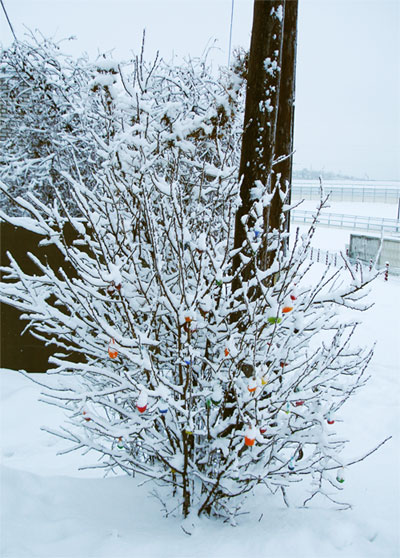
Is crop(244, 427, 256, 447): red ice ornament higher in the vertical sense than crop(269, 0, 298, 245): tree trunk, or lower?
lower

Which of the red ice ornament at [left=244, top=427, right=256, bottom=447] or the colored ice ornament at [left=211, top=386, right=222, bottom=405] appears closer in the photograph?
the red ice ornament at [left=244, top=427, right=256, bottom=447]

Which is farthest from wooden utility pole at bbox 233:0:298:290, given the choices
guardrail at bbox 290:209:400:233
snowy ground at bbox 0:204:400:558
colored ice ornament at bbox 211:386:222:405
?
guardrail at bbox 290:209:400:233

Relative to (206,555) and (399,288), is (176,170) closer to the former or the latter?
(206,555)

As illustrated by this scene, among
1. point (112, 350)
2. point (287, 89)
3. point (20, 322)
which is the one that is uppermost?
point (287, 89)

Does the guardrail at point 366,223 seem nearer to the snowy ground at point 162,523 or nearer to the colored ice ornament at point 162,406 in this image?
the snowy ground at point 162,523

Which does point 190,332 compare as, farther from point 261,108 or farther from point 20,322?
point 20,322

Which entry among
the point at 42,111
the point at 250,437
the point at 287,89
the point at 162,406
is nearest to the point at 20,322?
the point at 42,111

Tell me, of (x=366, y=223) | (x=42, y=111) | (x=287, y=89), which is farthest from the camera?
(x=366, y=223)

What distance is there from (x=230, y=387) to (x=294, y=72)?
7.99 ft

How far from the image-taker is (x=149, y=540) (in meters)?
2.46

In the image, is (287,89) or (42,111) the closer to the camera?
(287,89)

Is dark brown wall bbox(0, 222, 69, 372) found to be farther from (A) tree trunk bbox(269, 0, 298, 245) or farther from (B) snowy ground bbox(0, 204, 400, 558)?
(A) tree trunk bbox(269, 0, 298, 245)

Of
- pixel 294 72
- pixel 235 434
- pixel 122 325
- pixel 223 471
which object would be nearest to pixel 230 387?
pixel 235 434

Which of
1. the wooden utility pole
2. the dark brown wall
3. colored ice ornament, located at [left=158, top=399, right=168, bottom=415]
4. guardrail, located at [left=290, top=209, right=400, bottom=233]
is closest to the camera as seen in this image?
colored ice ornament, located at [left=158, top=399, right=168, bottom=415]
